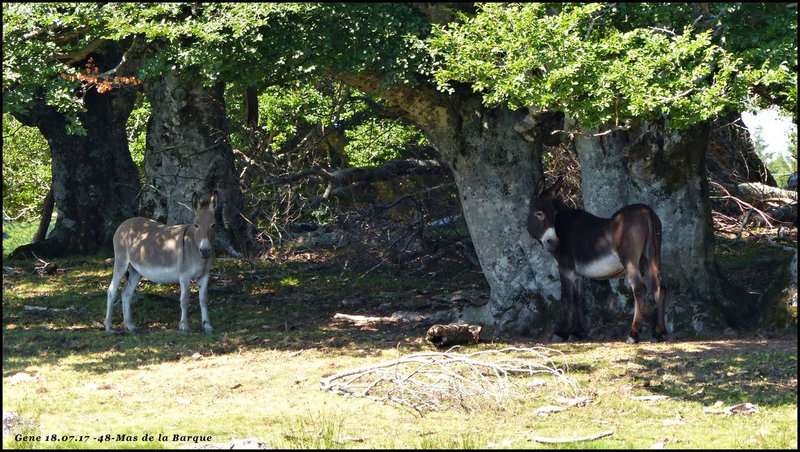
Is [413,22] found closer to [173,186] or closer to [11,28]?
[11,28]

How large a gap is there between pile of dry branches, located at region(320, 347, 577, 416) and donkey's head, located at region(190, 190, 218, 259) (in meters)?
4.34

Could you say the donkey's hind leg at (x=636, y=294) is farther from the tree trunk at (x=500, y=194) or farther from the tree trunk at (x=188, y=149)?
the tree trunk at (x=188, y=149)

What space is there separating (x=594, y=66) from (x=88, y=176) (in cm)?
1480

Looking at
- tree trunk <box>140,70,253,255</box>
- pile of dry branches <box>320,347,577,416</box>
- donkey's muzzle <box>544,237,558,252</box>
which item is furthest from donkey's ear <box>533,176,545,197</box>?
tree trunk <box>140,70,253,255</box>

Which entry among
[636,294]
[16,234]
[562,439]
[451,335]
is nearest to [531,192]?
[636,294]

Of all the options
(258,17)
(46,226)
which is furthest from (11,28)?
(46,226)

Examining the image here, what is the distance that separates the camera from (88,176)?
71.4 feet

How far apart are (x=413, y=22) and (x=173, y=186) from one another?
791cm

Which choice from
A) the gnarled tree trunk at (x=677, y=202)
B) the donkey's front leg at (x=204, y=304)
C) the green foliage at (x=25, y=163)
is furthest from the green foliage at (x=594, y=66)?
the green foliage at (x=25, y=163)

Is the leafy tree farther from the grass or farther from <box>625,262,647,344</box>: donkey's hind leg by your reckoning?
the grass

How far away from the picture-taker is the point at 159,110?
1848 cm

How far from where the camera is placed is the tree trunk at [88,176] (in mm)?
21547

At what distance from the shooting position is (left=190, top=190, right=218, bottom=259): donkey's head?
45.2 ft

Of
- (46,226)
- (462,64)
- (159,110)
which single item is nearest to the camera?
(462,64)
